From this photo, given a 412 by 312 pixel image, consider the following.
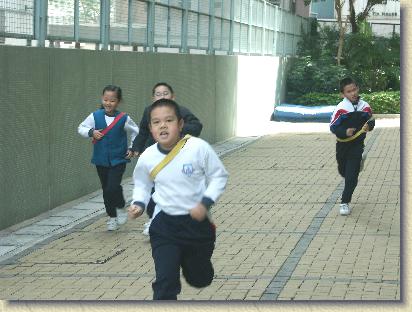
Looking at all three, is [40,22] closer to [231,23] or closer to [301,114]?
[231,23]

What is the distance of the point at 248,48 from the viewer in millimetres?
25922

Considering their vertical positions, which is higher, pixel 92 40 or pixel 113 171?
pixel 92 40

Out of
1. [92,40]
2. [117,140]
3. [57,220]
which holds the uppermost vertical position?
[92,40]

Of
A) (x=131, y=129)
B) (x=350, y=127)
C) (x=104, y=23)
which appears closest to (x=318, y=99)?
(x=104, y=23)

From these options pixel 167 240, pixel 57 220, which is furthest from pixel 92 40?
pixel 167 240

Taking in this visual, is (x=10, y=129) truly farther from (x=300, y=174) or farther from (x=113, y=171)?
(x=300, y=174)

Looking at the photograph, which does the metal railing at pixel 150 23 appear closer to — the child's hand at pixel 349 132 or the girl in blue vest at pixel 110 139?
the girl in blue vest at pixel 110 139

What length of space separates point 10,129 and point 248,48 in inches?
612

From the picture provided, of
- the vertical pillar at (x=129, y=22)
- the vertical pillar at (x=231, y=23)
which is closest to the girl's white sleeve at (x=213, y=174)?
the vertical pillar at (x=129, y=22)

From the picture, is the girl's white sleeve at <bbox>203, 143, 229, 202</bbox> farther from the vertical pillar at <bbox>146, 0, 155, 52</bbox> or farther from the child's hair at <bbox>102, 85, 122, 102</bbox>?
the vertical pillar at <bbox>146, 0, 155, 52</bbox>

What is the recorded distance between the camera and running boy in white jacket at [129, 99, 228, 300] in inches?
243

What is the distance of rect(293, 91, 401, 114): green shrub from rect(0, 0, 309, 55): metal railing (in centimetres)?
186

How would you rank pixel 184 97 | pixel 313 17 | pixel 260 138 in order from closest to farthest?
1. pixel 184 97
2. pixel 260 138
3. pixel 313 17

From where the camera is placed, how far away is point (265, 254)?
371 inches
